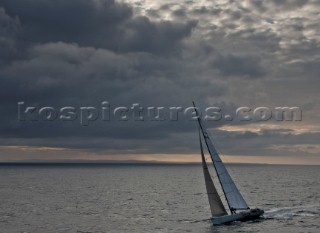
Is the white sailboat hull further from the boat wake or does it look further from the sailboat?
the boat wake

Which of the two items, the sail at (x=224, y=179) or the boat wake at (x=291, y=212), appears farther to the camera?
the boat wake at (x=291, y=212)

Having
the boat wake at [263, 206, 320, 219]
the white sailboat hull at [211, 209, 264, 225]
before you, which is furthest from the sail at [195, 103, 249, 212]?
the boat wake at [263, 206, 320, 219]

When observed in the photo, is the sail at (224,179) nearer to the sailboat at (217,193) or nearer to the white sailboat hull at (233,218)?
the sailboat at (217,193)

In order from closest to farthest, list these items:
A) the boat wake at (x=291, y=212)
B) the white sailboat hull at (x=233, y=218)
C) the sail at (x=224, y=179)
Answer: the sail at (x=224, y=179), the white sailboat hull at (x=233, y=218), the boat wake at (x=291, y=212)

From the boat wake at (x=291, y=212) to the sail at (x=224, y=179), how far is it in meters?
12.2

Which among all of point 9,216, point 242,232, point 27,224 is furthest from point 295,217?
point 9,216

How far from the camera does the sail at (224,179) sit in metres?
52.9

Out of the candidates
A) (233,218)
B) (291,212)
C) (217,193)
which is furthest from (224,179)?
(291,212)

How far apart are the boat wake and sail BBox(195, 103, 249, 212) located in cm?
1224

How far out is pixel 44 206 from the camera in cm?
8569

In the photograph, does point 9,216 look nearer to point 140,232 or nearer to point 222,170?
point 140,232

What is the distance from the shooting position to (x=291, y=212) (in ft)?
239

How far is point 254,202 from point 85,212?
121 ft

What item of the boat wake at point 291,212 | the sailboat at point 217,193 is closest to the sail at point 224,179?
the sailboat at point 217,193
